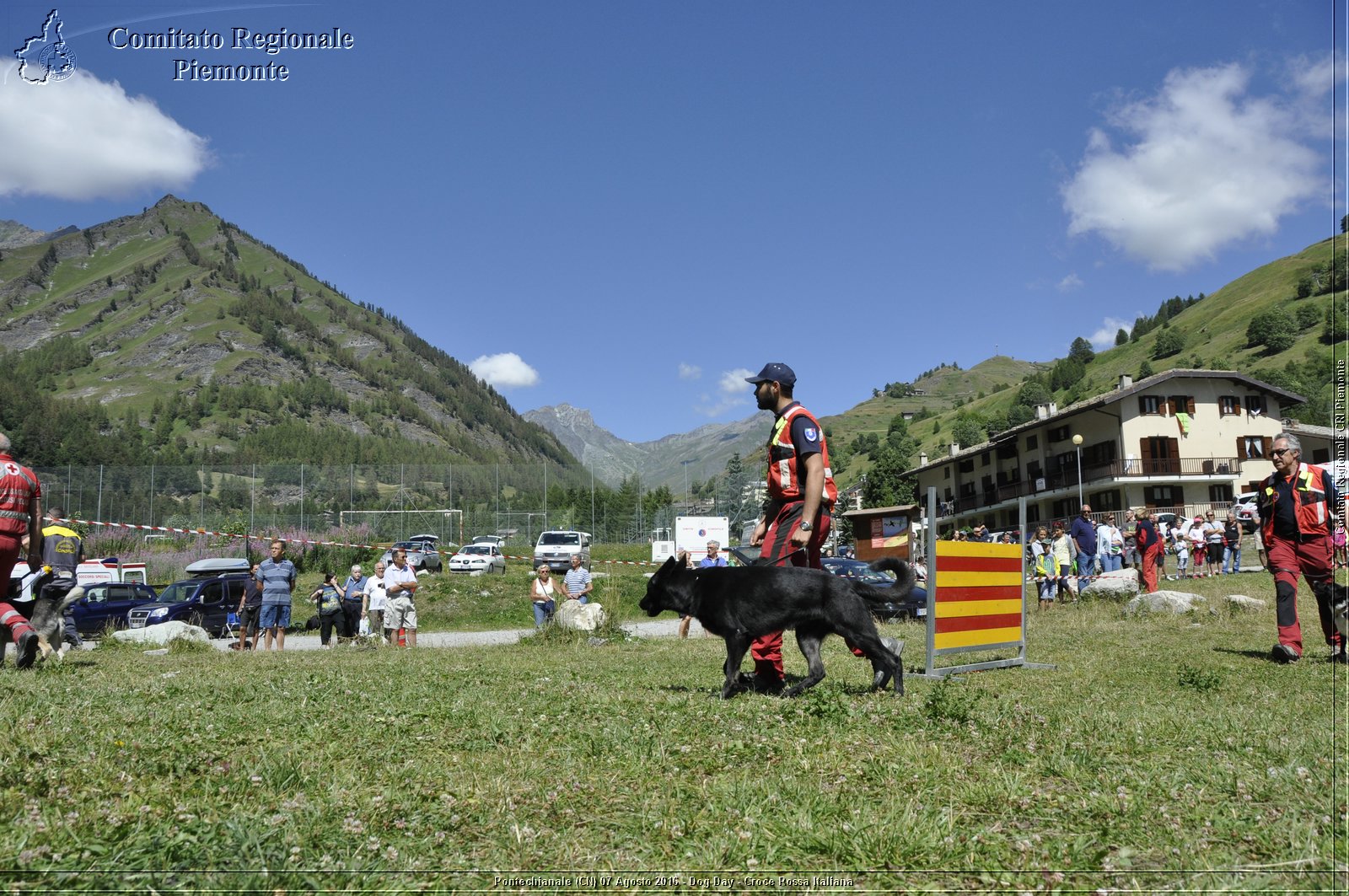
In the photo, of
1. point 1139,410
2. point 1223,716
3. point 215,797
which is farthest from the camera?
point 1139,410

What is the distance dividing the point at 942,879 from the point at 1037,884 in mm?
242

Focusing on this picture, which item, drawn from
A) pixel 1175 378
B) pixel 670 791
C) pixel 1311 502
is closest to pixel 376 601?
pixel 670 791

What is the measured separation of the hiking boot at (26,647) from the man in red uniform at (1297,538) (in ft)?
35.8

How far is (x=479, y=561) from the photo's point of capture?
37844 mm

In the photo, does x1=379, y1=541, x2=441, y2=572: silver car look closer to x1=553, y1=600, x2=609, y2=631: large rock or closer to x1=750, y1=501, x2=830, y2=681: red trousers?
x1=553, y1=600, x2=609, y2=631: large rock

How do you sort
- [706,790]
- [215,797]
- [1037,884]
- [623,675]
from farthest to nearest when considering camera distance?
[623,675] → [706,790] → [215,797] → [1037,884]

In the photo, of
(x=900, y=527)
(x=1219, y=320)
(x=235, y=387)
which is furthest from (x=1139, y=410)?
(x=235, y=387)

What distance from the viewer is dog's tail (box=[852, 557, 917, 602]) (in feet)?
18.9

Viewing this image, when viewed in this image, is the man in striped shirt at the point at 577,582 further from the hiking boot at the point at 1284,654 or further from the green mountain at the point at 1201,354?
the green mountain at the point at 1201,354

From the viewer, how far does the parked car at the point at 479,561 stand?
37781mm

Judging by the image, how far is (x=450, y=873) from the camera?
7.67 feet

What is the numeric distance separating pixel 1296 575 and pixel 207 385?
161 meters

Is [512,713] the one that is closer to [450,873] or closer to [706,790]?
[706,790]

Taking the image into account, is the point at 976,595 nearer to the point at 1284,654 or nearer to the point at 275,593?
the point at 1284,654
